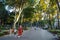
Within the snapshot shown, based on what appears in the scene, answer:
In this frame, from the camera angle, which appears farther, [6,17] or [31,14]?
[6,17]

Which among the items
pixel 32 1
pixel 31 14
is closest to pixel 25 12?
pixel 31 14

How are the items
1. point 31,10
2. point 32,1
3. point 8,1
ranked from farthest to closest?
point 31,10 → point 8,1 → point 32,1

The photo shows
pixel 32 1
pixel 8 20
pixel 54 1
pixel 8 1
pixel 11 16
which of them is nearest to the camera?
pixel 54 1

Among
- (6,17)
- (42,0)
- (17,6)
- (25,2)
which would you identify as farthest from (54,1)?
(6,17)

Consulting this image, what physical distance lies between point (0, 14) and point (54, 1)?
5515 cm

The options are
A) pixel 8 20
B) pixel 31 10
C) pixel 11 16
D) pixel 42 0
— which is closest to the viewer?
pixel 42 0

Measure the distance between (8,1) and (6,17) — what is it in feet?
124

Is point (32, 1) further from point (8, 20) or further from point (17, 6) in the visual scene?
point (8, 20)

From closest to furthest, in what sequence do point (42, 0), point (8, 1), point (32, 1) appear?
point (42, 0), point (32, 1), point (8, 1)

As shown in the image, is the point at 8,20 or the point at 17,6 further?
the point at 8,20

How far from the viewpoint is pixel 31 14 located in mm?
78375

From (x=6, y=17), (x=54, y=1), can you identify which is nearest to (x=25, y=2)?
(x=54, y=1)

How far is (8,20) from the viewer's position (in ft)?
282

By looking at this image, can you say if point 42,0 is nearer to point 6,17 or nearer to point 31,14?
point 31,14
